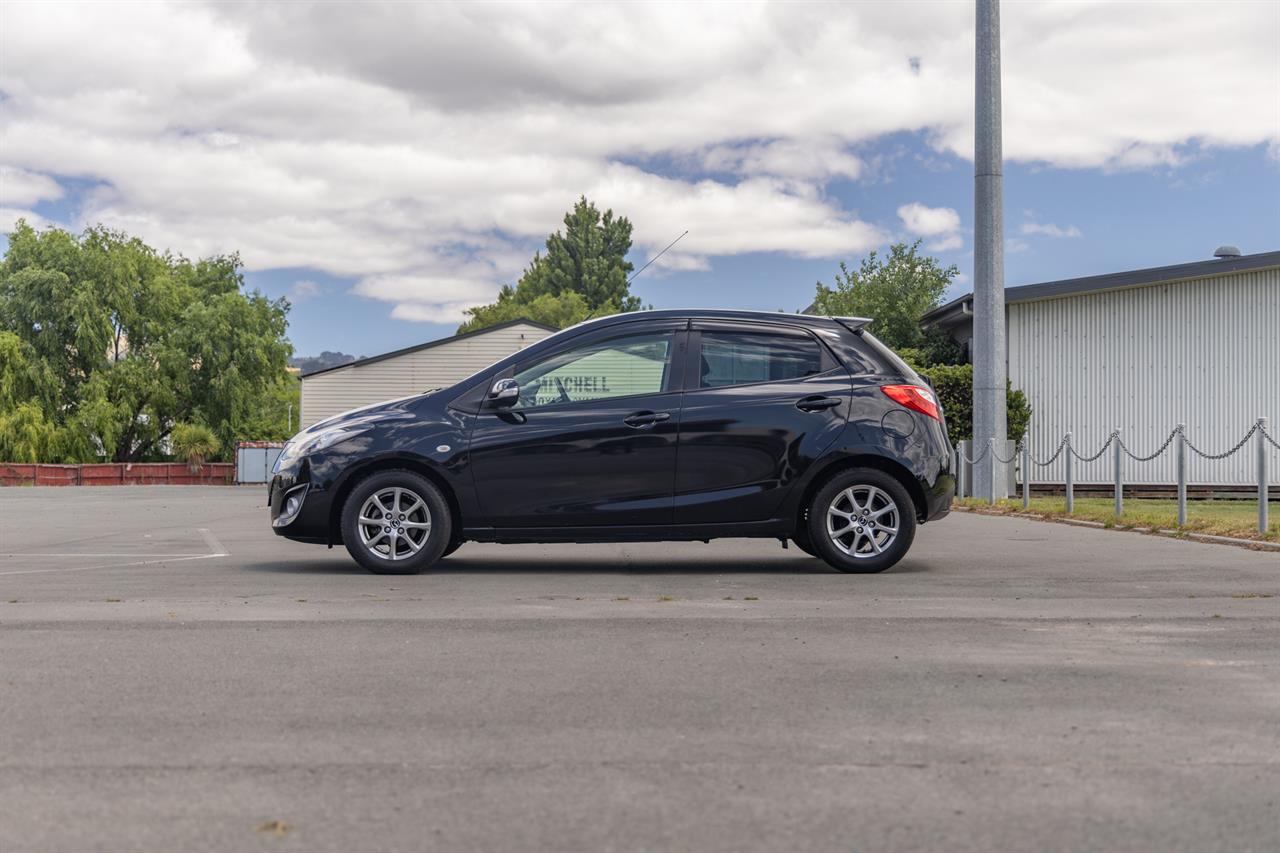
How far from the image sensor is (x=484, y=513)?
921 cm

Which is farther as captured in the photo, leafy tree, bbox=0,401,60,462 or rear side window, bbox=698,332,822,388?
leafy tree, bbox=0,401,60,462

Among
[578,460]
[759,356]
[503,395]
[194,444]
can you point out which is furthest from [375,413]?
[194,444]

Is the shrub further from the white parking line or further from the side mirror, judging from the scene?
the side mirror

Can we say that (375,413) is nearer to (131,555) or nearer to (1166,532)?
(131,555)

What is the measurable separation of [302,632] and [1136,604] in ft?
13.9

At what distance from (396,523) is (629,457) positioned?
1544 mm

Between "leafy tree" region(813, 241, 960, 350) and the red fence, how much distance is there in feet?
88.1

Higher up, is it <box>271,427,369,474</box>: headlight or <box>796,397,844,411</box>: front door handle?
<box>796,397,844,411</box>: front door handle

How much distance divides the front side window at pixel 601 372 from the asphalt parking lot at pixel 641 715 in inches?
51.6

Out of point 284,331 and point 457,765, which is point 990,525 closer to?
point 457,765

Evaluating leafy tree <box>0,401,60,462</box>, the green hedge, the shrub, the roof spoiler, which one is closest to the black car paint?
the roof spoiler

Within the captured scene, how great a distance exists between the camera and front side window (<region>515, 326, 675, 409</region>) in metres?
9.41

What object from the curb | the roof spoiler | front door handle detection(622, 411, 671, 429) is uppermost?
the roof spoiler

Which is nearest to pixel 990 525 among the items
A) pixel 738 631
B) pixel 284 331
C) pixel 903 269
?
pixel 738 631
